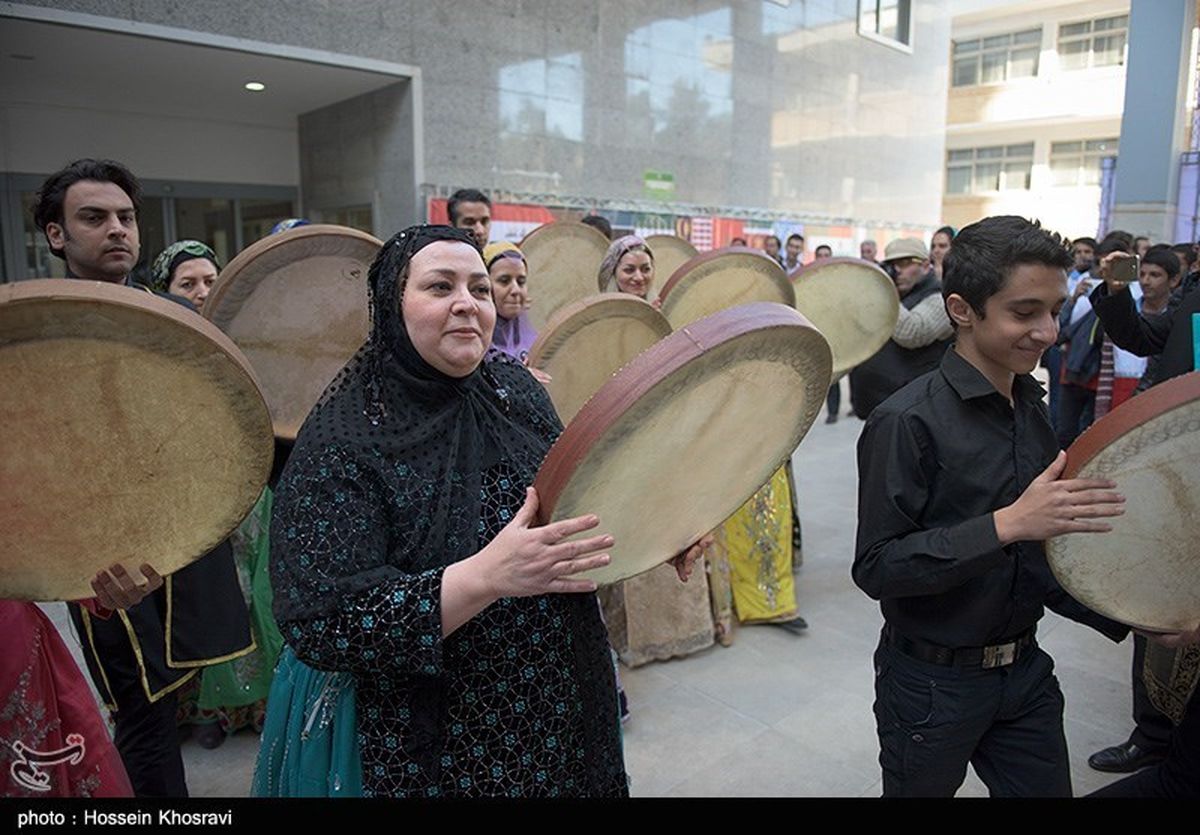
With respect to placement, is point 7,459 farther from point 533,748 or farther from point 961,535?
point 961,535

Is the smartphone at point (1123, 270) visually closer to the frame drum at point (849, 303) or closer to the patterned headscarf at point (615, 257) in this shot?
the frame drum at point (849, 303)

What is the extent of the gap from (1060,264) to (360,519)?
1.43 m

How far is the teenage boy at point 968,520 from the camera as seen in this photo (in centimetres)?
160

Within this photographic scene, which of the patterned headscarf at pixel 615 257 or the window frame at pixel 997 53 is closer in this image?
the patterned headscarf at pixel 615 257

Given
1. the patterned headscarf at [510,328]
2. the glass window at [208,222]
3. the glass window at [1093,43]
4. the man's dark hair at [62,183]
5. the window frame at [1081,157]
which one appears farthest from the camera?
the window frame at [1081,157]

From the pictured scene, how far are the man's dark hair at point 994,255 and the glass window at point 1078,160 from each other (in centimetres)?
2858

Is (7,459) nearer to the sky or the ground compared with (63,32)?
nearer to the ground

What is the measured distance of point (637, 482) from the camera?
4.12 ft

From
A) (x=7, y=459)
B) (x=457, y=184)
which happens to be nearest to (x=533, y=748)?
(x=7, y=459)

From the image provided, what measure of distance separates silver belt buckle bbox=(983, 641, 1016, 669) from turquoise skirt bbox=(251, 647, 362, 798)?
1.29 meters

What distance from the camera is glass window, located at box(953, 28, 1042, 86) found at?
86.3 feet

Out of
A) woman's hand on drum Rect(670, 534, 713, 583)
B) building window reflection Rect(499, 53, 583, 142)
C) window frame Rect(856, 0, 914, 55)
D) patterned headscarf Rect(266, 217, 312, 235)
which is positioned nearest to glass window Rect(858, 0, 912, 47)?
window frame Rect(856, 0, 914, 55)


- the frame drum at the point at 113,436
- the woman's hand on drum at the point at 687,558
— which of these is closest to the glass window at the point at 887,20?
the woman's hand on drum at the point at 687,558

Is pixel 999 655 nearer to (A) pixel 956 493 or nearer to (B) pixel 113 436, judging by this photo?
(A) pixel 956 493
